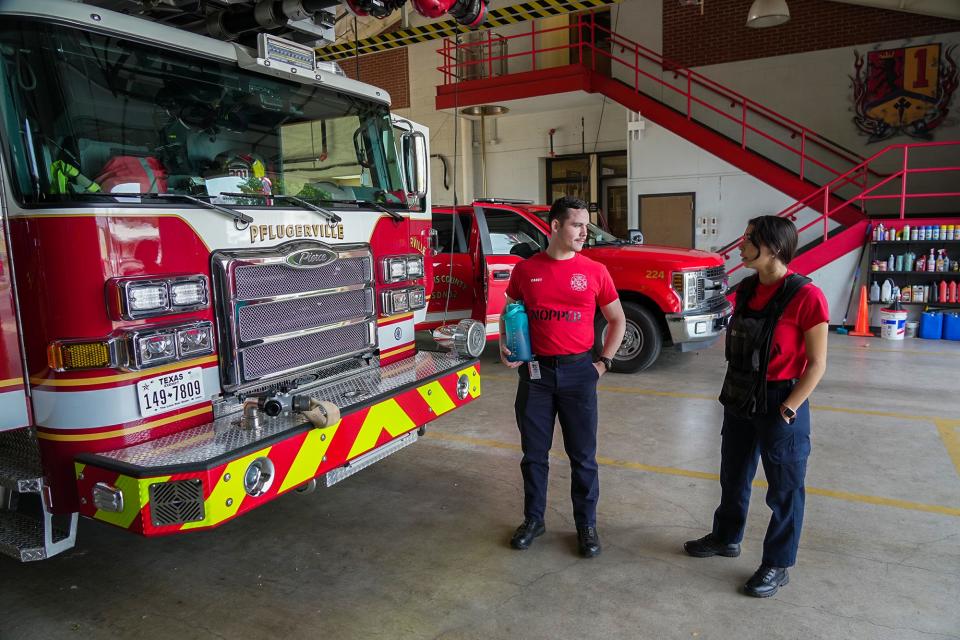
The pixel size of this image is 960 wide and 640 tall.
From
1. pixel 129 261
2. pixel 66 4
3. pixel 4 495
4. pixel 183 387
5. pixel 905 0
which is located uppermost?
pixel 905 0

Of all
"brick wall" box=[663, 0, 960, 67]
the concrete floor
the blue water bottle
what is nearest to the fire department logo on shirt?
the blue water bottle

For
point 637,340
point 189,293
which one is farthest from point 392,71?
point 189,293

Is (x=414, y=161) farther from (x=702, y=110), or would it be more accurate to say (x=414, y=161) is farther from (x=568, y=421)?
(x=702, y=110)

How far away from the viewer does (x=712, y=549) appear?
3619mm

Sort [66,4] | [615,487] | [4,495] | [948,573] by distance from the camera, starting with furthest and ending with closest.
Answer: [615,487]
[948,573]
[4,495]
[66,4]

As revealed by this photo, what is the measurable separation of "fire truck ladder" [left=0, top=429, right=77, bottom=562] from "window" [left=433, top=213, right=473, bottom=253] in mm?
5430

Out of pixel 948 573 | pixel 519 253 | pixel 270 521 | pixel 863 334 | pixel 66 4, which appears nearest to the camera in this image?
pixel 66 4

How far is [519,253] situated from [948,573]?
4.95 m

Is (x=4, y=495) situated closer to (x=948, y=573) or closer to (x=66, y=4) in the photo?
(x=66, y=4)

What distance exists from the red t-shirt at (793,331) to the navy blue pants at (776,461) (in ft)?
0.35

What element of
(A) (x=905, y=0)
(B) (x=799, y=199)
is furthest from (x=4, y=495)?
(A) (x=905, y=0)

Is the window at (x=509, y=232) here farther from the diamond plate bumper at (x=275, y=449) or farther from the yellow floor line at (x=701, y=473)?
the diamond plate bumper at (x=275, y=449)

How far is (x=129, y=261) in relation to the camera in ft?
8.93

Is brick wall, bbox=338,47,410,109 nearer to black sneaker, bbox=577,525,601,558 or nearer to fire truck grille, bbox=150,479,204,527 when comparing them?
black sneaker, bbox=577,525,601,558
